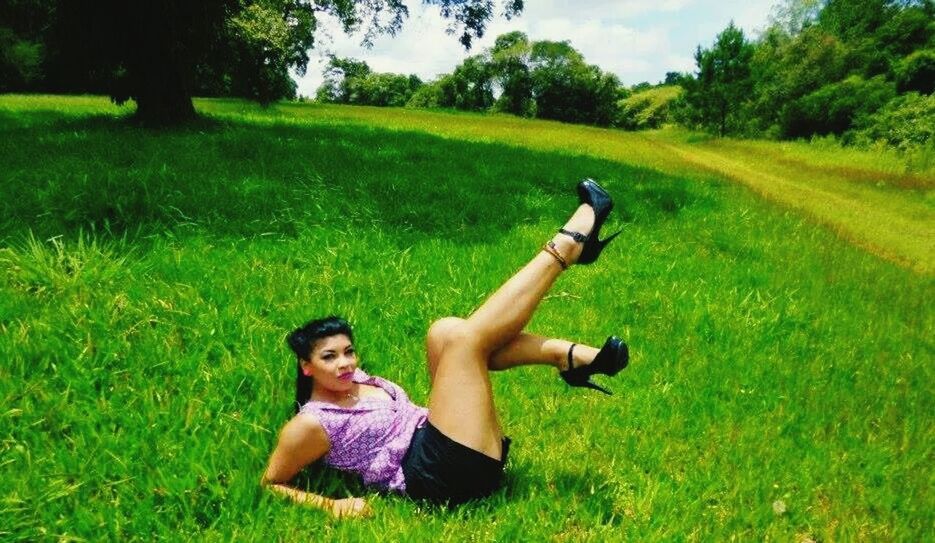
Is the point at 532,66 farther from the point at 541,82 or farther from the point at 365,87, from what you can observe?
the point at 365,87

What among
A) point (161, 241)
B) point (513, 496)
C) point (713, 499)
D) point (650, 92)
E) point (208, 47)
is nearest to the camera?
point (513, 496)

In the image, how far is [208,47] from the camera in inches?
457

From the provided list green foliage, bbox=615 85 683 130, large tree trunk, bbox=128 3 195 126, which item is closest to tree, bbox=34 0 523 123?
large tree trunk, bbox=128 3 195 126

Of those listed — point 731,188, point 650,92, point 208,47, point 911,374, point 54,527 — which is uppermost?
point 650,92

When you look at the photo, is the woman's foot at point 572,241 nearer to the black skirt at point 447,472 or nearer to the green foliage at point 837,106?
the black skirt at point 447,472

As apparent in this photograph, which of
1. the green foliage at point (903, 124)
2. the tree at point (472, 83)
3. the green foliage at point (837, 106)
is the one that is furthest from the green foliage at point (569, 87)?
the green foliage at point (903, 124)

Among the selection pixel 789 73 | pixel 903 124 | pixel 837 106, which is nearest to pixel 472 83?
pixel 789 73

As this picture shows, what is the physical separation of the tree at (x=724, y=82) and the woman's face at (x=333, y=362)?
4584 cm

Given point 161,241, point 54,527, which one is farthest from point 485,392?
point 161,241

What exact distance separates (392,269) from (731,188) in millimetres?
10156

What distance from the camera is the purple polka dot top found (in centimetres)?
274

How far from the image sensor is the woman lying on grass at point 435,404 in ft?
8.70

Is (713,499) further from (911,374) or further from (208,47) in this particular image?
(208,47)

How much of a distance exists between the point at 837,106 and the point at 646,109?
4188cm
